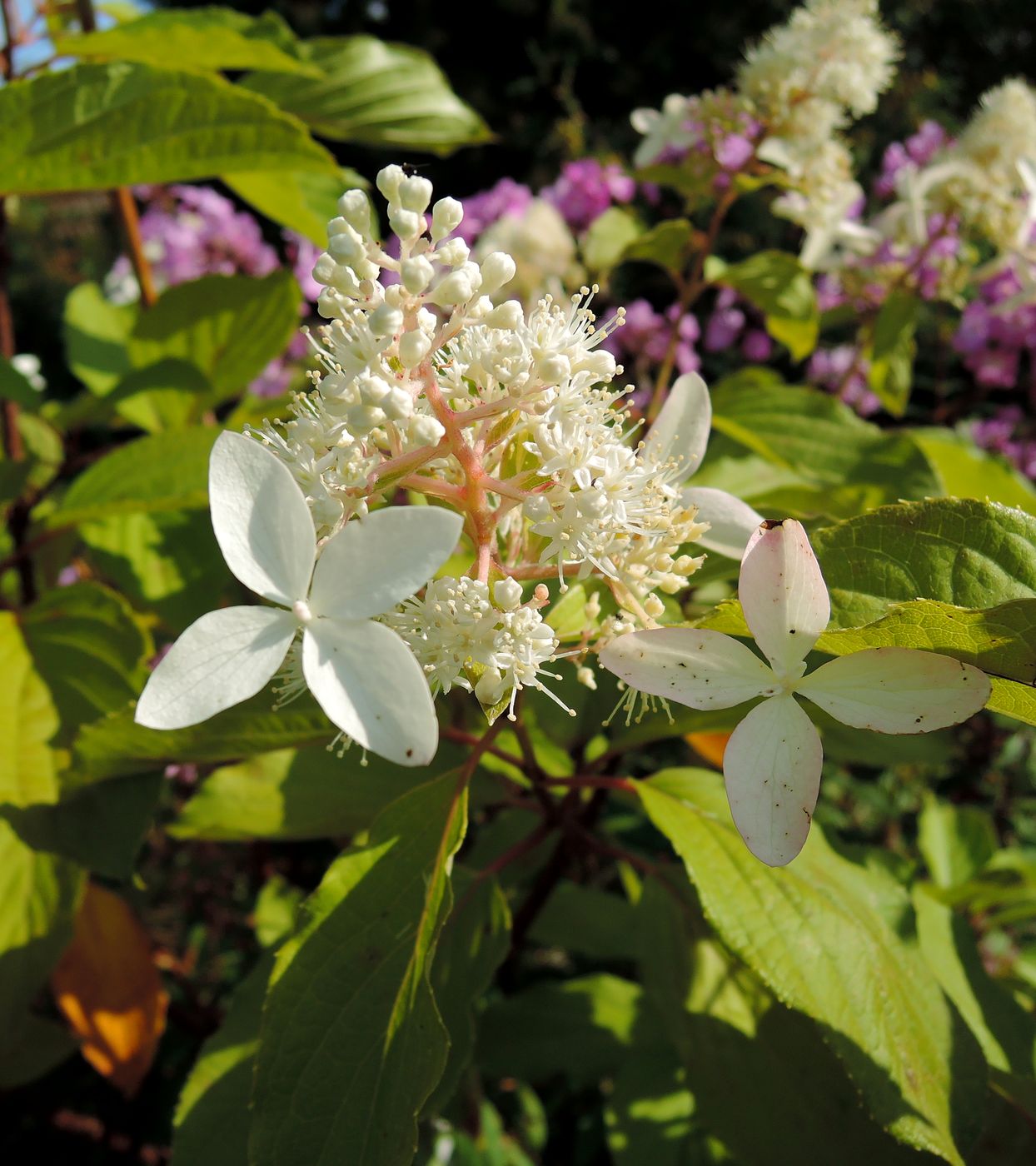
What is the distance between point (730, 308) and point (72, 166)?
1937 mm

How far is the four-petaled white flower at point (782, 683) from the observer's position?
0.51m

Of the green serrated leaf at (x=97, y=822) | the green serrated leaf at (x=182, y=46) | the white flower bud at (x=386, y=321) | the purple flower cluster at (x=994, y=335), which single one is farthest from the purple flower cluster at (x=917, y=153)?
the green serrated leaf at (x=97, y=822)

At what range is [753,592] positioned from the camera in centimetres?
52

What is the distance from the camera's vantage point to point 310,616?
52 cm

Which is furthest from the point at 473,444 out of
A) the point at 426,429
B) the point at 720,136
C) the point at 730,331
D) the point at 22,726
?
the point at 730,331

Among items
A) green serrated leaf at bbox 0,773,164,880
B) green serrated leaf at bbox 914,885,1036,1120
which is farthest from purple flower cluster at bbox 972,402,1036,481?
green serrated leaf at bbox 0,773,164,880

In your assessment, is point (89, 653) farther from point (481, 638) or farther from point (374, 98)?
point (374, 98)

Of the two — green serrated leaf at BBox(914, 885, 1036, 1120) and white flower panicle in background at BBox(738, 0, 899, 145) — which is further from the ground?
white flower panicle in background at BBox(738, 0, 899, 145)

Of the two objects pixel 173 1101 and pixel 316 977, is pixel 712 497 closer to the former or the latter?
pixel 316 977

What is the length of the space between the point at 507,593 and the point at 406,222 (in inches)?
9.1

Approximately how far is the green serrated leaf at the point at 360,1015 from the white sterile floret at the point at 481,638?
0.41 feet

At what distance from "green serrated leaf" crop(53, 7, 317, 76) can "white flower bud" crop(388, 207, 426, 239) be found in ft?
1.85

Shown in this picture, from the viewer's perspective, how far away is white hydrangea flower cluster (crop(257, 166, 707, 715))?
537mm

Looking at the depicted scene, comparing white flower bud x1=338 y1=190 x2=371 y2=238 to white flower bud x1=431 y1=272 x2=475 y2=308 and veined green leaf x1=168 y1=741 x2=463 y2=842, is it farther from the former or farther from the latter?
veined green leaf x1=168 y1=741 x2=463 y2=842
